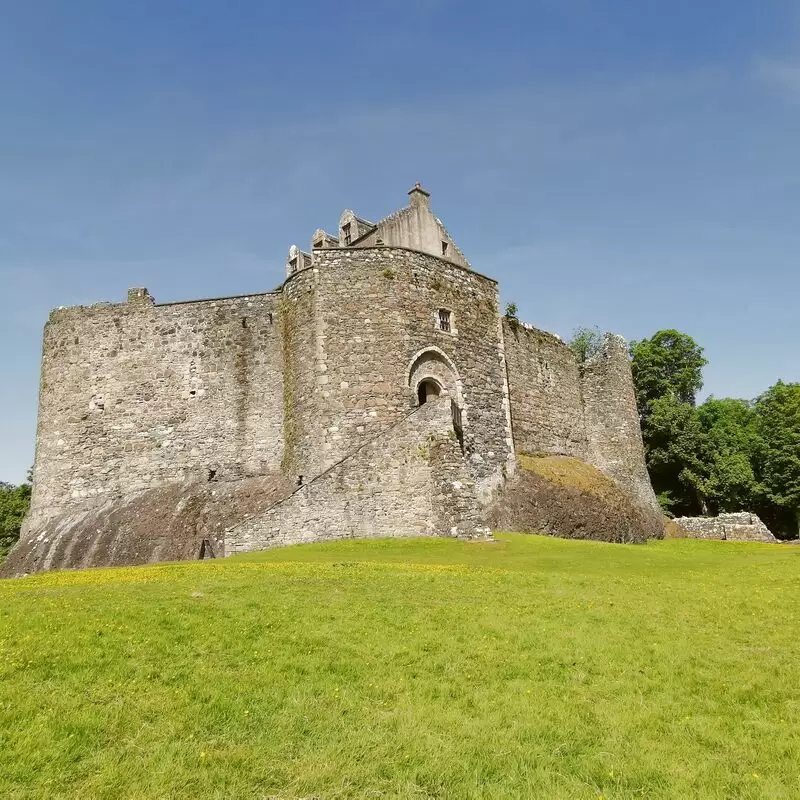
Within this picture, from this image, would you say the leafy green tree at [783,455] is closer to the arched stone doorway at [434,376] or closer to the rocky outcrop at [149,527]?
the arched stone doorway at [434,376]

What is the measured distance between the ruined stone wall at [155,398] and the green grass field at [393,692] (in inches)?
639

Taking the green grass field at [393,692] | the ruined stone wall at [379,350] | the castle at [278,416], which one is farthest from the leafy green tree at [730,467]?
the green grass field at [393,692]

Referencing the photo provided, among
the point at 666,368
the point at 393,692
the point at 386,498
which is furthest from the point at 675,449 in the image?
the point at 393,692

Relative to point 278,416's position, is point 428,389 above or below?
above

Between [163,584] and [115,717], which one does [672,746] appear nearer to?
[115,717]

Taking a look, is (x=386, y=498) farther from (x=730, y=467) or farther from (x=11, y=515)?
(x=11, y=515)

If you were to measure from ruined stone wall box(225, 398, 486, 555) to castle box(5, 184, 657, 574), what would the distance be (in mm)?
53

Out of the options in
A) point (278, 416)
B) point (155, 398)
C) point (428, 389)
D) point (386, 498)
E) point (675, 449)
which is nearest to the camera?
point (386, 498)

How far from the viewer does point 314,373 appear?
30.4 m

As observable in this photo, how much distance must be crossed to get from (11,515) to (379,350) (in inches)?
1518

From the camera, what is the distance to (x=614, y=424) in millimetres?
45281

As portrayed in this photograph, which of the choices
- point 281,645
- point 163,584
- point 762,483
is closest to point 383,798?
point 281,645

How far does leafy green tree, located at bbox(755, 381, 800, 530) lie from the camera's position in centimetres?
5366

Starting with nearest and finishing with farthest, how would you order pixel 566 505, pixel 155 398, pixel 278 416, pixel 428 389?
pixel 428 389 → pixel 278 416 → pixel 155 398 → pixel 566 505
